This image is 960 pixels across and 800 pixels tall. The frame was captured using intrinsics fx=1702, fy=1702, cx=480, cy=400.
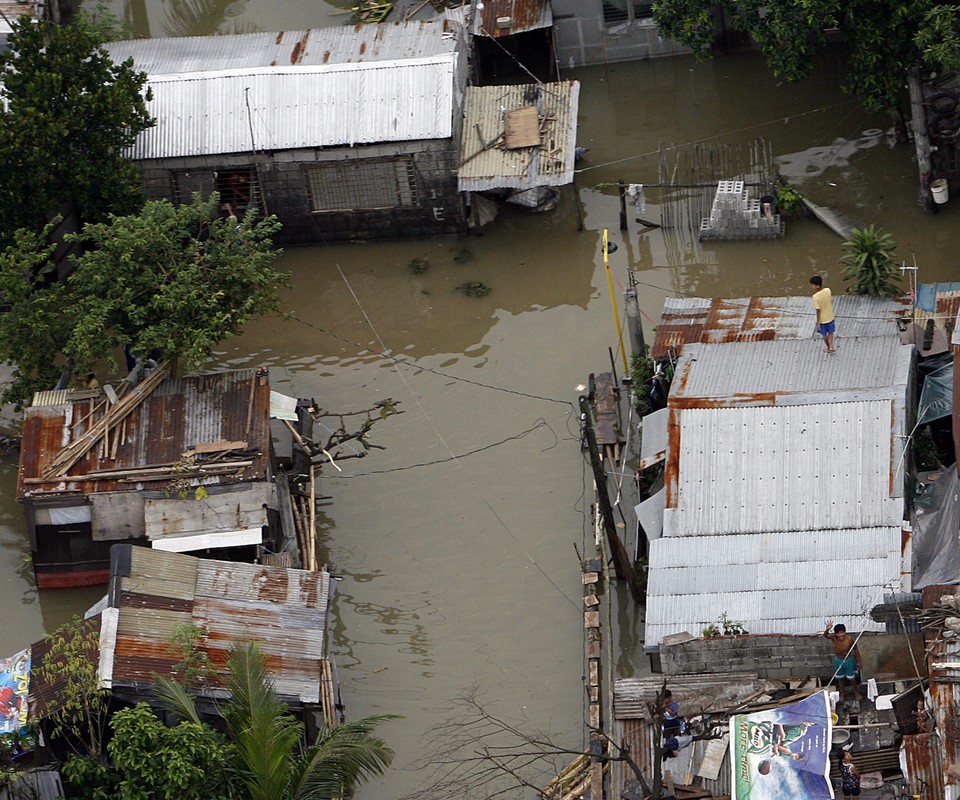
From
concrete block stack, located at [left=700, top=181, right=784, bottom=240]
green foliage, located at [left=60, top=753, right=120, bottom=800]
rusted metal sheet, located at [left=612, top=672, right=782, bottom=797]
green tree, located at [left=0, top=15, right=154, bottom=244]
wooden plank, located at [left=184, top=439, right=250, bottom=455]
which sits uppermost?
green tree, located at [left=0, top=15, right=154, bottom=244]

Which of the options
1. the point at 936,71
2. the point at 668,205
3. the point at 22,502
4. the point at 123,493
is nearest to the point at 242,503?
the point at 123,493

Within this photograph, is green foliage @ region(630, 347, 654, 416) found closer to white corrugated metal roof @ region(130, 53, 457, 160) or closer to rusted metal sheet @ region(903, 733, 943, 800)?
white corrugated metal roof @ region(130, 53, 457, 160)

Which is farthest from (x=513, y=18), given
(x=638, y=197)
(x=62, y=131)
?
(x=62, y=131)

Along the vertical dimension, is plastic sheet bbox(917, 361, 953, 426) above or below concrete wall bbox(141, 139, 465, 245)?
below

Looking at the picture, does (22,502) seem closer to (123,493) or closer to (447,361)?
(123,493)

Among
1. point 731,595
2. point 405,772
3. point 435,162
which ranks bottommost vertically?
point 405,772

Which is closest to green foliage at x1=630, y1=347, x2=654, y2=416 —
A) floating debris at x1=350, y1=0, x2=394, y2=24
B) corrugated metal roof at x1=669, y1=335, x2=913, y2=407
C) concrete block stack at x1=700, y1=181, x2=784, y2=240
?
corrugated metal roof at x1=669, y1=335, x2=913, y2=407

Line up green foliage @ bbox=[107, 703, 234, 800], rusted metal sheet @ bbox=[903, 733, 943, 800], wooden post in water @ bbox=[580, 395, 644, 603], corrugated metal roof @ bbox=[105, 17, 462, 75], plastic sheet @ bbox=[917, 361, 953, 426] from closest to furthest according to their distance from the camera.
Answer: rusted metal sheet @ bbox=[903, 733, 943, 800] → green foliage @ bbox=[107, 703, 234, 800] → wooden post in water @ bbox=[580, 395, 644, 603] → plastic sheet @ bbox=[917, 361, 953, 426] → corrugated metal roof @ bbox=[105, 17, 462, 75]
